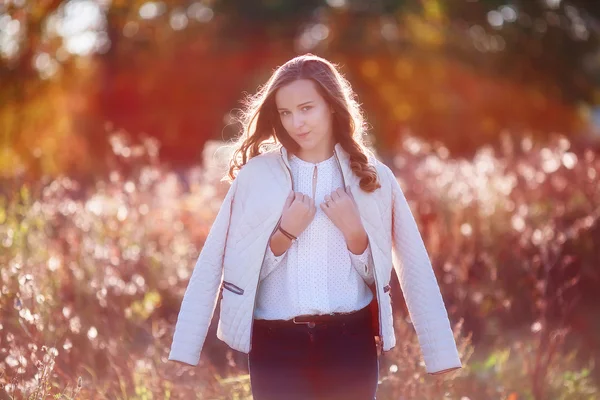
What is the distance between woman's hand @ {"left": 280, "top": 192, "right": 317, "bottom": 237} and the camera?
2672mm

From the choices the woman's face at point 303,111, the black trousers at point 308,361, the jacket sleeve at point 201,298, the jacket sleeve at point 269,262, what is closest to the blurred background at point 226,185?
the jacket sleeve at point 201,298

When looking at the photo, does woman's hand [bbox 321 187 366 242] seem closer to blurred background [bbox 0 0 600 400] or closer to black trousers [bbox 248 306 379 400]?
black trousers [bbox 248 306 379 400]

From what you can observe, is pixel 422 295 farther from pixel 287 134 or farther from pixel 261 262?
pixel 287 134

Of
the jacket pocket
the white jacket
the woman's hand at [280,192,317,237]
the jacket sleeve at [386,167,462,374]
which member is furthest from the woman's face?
the jacket pocket

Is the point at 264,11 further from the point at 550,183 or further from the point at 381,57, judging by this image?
the point at 550,183

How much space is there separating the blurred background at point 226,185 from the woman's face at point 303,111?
1.23m

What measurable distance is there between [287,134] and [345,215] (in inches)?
16.6

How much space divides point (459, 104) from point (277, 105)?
65.6ft

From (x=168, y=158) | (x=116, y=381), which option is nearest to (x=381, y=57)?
(x=168, y=158)

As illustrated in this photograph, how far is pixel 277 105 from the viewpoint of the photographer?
9.21ft

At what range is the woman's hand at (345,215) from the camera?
2.70 m

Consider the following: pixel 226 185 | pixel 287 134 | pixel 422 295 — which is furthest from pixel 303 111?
pixel 226 185

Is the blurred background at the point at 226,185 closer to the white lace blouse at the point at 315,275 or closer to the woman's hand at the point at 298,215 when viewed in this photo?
the white lace blouse at the point at 315,275

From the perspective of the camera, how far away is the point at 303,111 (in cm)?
275
